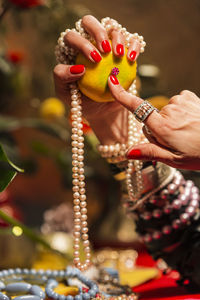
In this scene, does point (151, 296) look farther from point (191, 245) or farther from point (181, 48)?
point (181, 48)

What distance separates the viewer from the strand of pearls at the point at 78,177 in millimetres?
519

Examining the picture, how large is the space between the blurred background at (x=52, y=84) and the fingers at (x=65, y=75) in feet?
1.43

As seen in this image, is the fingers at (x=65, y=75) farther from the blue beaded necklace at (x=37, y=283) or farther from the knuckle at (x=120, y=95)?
the blue beaded necklace at (x=37, y=283)

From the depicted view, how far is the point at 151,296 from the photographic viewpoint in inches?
24.6

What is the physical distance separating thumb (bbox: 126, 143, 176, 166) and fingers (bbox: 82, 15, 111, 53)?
0.48 feet

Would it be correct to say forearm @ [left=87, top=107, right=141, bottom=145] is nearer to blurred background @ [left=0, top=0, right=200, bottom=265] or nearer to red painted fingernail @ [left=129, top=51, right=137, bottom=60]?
red painted fingernail @ [left=129, top=51, right=137, bottom=60]

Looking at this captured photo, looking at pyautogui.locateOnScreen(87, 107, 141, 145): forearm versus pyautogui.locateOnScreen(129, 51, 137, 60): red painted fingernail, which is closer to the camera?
pyautogui.locateOnScreen(129, 51, 137, 60): red painted fingernail

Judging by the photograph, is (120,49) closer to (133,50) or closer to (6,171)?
(133,50)

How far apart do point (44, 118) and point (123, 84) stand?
759 millimetres

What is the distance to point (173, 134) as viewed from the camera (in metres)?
0.46

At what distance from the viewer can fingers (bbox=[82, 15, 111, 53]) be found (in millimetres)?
494

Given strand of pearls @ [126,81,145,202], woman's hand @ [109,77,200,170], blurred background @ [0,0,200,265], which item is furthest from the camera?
blurred background @ [0,0,200,265]

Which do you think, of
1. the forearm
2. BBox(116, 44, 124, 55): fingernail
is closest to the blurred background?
the forearm

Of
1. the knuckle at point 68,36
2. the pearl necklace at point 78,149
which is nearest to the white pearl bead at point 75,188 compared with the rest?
the pearl necklace at point 78,149
